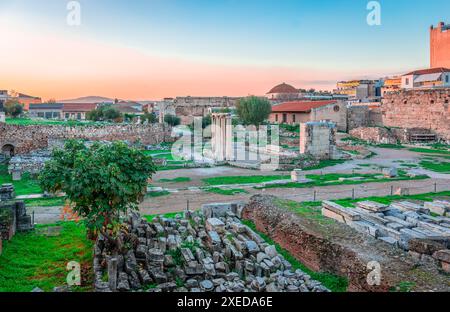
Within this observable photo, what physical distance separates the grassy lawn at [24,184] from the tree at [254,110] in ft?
82.4

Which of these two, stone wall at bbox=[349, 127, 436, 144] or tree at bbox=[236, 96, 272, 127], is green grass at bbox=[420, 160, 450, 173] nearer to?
stone wall at bbox=[349, 127, 436, 144]

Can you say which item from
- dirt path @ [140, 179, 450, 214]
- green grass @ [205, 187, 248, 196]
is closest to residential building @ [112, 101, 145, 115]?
green grass @ [205, 187, 248, 196]

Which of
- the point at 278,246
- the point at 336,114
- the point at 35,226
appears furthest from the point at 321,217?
the point at 336,114

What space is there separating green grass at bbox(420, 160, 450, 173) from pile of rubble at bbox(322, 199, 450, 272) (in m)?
10.2

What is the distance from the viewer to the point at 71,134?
129 ft

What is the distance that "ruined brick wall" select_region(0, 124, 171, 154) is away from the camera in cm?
3456

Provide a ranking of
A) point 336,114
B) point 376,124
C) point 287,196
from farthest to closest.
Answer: point 376,124, point 336,114, point 287,196

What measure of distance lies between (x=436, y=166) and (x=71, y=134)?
30887 mm

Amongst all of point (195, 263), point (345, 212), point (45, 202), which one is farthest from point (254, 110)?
point (195, 263)

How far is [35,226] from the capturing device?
1305cm

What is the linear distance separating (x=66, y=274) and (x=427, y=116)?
39119mm

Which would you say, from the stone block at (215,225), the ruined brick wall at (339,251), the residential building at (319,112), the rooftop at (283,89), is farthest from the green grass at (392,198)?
the rooftop at (283,89)

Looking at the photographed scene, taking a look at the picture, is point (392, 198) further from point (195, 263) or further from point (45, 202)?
point (45, 202)
